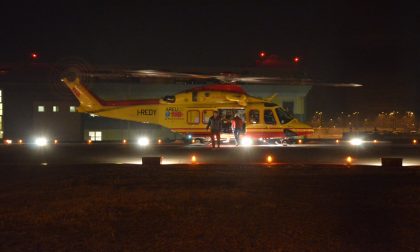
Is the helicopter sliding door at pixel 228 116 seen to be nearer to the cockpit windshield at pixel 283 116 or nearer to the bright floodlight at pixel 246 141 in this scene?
the bright floodlight at pixel 246 141

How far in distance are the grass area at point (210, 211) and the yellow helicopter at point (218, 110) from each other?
Result: 1409cm

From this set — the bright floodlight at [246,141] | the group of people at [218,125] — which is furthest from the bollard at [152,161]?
the bright floodlight at [246,141]

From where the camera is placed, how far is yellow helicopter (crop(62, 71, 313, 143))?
28547 millimetres

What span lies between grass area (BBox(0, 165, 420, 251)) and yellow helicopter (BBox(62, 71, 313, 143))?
555 inches

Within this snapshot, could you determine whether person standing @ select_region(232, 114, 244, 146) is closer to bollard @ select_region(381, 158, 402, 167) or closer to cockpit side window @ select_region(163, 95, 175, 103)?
cockpit side window @ select_region(163, 95, 175, 103)

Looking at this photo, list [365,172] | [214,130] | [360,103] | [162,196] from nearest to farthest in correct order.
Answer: [162,196] < [365,172] < [214,130] < [360,103]

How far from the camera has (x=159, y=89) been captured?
43688mm

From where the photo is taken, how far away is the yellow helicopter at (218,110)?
28547 mm

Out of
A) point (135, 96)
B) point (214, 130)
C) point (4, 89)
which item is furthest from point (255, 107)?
point (4, 89)

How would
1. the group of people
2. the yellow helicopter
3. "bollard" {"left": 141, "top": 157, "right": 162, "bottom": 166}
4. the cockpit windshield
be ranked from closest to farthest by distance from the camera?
"bollard" {"left": 141, "top": 157, "right": 162, "bottom": 166}, the group of people, the yellow helicopter, the cockpit windshield

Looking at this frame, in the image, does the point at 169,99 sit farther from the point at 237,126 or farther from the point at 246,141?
the point at 246,141

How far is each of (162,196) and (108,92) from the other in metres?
33.8

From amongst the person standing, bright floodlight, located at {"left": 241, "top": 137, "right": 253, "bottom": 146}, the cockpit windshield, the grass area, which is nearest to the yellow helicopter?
the cockpit windshield

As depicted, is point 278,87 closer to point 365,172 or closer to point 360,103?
point 365,172
